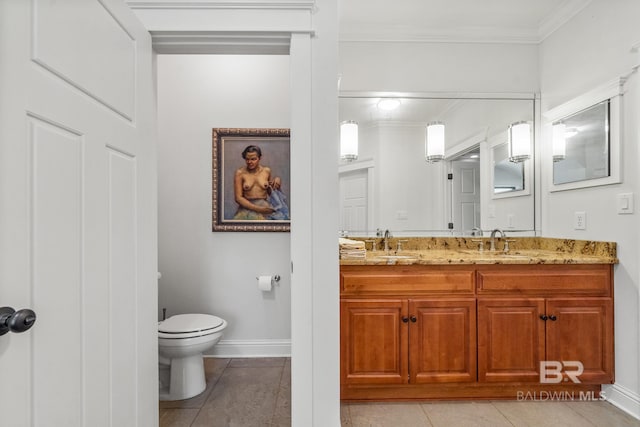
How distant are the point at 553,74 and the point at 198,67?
2.78 meters

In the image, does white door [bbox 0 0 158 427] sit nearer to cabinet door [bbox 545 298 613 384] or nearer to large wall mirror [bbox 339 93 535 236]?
large wall mirror [bbox 339 93 535 236]

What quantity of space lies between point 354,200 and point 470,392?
4.93 feet

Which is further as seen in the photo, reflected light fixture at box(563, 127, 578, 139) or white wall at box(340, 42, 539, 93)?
white wall at box(340, 42, 539, 93)

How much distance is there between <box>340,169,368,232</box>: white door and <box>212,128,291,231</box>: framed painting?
461 millimetres

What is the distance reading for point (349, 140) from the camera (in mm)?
2561

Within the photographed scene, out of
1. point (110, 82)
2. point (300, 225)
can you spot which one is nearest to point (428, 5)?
point (300, 225)

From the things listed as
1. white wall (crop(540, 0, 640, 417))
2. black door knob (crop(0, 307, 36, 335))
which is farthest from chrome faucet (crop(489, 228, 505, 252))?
black door knob (crop(0, 307, 36, 335))

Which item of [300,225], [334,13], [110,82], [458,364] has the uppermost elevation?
[334,13]

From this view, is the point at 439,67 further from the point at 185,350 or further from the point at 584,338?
the point at 185,350

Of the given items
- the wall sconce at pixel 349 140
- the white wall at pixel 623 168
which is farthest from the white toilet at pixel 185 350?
the white wall at pixel 623 168

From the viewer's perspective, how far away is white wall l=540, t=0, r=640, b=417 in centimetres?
187

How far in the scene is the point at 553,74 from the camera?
2441 mm

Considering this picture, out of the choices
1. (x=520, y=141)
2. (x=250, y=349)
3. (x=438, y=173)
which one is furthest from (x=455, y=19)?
(x=250, y=349)

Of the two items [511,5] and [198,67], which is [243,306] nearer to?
[198,67]
